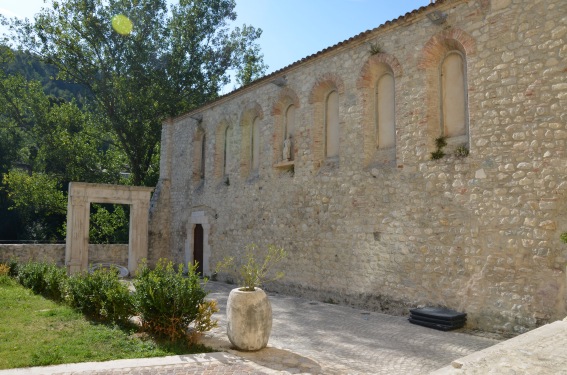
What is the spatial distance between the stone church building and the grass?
458 centimetres

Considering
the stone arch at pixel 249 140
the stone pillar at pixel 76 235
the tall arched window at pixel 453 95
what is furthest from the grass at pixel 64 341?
the stone arch at pixel 249 140

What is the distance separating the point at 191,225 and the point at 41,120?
10.8 metres

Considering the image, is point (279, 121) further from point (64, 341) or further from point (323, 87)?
point (64, 341)

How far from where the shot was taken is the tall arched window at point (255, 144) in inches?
518

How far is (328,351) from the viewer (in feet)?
19.2

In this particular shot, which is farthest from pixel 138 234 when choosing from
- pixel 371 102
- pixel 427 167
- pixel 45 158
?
pixel 427 167

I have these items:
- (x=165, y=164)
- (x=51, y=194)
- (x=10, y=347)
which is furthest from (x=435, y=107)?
(x=51, y=194)

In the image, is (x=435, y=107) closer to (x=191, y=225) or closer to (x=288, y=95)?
(x=288, y=95)

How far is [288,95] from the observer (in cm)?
1173

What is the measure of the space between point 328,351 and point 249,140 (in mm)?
8596

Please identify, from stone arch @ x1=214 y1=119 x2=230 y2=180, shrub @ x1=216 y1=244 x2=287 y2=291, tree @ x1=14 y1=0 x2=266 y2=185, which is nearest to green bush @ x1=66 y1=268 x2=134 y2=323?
shrub @ x1=216 y1=244 x2=287 y2=291

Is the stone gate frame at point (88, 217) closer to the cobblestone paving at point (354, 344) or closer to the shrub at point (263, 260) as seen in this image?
the shrub at point (263, 260)

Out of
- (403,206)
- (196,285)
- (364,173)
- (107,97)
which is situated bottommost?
(196,285)

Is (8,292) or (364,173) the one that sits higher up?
(364,173)
